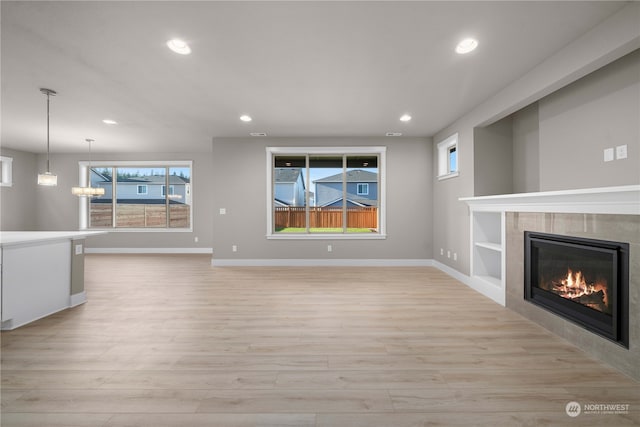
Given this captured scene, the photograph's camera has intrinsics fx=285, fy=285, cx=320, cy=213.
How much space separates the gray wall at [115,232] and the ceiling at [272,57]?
9.26ft

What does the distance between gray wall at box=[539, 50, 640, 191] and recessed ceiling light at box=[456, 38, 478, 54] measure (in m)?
1.28

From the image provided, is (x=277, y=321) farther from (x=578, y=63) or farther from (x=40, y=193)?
(x=40, y=193)

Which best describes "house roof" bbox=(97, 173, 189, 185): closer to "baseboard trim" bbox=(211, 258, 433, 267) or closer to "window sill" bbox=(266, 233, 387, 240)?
"baseboard trim" bbox=(211, 258, 433, 267)

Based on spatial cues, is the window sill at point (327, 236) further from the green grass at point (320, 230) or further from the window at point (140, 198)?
the window at point (140, 198)

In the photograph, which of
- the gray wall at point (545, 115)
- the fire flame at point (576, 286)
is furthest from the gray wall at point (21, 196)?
the fire flame at point (576, 286)

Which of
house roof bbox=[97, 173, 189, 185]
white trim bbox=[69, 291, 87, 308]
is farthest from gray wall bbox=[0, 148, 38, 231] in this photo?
white trim bbox=[69, 291, 87, 308]

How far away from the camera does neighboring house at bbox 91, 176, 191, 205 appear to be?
776cm

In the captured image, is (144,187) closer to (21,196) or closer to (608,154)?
(21,196)

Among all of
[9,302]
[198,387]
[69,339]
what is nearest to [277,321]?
[198,387]

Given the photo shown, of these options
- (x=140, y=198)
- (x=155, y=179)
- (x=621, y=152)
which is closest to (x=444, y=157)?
(x=621, y=152)

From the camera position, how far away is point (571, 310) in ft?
8.22

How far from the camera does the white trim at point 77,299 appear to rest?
134 inches

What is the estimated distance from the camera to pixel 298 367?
82.4 inches

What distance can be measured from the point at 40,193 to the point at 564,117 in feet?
36.0
